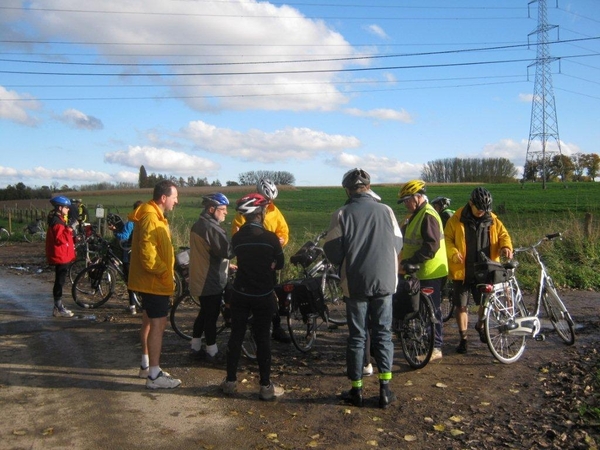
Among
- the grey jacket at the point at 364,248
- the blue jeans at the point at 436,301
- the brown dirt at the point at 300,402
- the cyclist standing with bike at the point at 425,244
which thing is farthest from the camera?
the blue jeans at the point at 436,301

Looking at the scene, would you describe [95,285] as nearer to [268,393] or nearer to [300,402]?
[268,393]

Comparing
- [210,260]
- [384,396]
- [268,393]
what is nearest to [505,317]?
[384,396]

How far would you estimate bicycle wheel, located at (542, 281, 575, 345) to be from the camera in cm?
736

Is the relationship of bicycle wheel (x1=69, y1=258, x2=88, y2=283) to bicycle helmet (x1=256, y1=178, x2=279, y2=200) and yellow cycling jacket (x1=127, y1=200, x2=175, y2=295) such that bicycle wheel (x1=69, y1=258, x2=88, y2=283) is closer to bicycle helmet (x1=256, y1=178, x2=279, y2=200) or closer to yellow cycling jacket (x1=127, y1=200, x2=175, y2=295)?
bicycle helmet (x1=256, y1=178, x2=279, y2=200)

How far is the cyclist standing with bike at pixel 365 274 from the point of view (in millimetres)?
5363

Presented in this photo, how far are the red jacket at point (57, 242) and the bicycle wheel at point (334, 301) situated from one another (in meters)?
4.30

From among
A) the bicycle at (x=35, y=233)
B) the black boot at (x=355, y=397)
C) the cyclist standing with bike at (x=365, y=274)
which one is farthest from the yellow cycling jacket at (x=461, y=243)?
the bicycle at (x=35, y=233)

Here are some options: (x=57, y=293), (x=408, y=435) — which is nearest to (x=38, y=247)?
(x=57, y=293)

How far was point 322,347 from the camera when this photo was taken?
24.6 feet

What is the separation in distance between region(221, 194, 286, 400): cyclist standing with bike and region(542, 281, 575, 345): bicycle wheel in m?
3.73

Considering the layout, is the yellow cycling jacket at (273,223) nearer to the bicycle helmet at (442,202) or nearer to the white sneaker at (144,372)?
the white sneaker at (144,372)

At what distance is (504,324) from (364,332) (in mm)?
2052

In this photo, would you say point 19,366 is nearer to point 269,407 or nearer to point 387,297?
point 269,407

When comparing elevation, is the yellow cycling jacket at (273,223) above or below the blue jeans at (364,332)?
above
